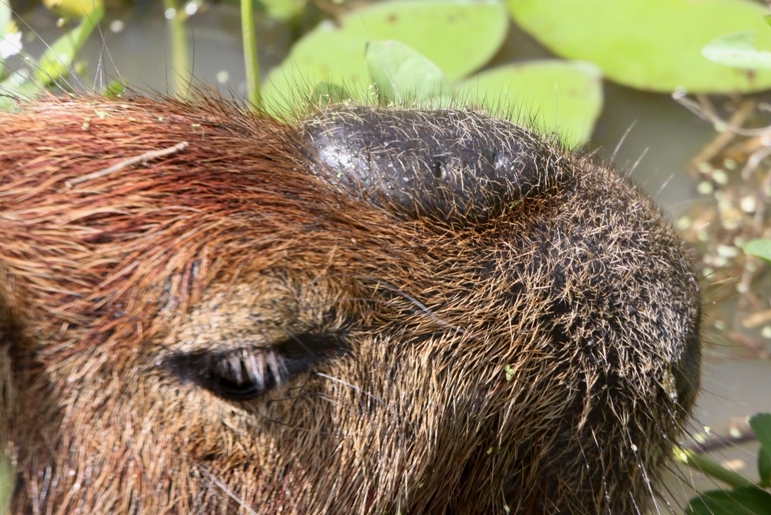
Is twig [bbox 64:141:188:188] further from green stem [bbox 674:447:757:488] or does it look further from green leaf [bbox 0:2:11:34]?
green stem [bbox 674:447:757:488]

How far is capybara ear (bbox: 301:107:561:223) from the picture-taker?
5.19ft

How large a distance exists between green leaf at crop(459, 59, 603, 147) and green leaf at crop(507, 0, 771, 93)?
0.70 feet

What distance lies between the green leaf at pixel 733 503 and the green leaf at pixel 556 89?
195cm

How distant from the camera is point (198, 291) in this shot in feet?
4.45

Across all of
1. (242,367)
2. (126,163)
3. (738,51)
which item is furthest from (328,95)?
(738,51)

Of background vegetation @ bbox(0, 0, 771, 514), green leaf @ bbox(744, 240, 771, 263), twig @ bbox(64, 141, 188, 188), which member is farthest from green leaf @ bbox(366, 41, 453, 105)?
twig @ bbox(64, 141, 188, 188)

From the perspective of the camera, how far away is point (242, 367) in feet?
4.50

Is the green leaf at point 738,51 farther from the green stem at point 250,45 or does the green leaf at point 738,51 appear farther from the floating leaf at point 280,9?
the floating leaf at point 280,9

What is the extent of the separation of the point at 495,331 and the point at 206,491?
65cm

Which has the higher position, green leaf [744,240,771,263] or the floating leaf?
the floating leaf

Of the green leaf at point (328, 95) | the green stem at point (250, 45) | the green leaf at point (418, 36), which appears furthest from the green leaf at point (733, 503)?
the green leaf at point (418, 36)

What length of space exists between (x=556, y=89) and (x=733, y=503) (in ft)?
7.07

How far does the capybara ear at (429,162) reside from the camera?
1.58 m

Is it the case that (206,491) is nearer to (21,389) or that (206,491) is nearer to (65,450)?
(65,450)
